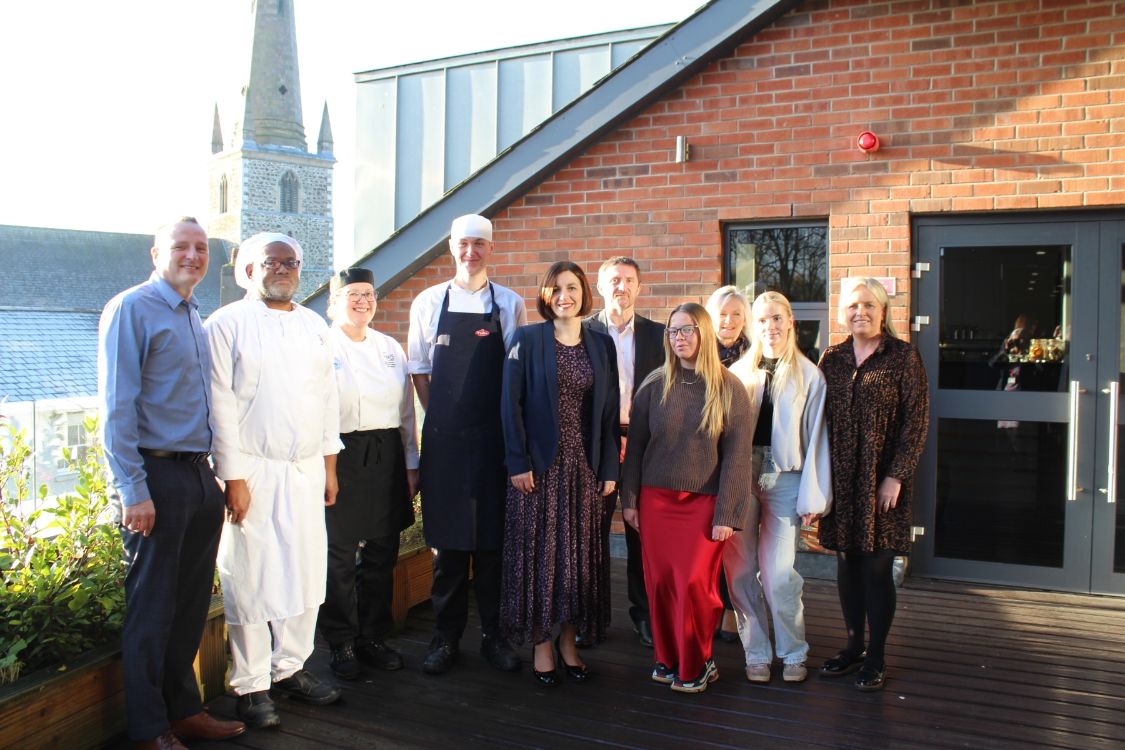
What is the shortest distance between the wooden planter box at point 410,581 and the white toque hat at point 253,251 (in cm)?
184

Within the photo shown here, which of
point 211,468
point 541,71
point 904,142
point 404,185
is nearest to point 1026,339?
point 904,142

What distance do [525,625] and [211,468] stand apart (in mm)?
1475

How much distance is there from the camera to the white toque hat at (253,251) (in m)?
3.49

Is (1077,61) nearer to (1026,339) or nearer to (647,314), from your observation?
(1026,339)

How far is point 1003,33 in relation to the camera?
5148 millimetres

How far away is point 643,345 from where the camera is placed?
173 inches

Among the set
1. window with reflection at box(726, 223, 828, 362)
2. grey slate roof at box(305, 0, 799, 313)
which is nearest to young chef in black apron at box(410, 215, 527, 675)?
grey slate roof at box(305, 0, 799, 313)

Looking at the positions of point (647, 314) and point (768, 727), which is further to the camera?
point (647, 314)

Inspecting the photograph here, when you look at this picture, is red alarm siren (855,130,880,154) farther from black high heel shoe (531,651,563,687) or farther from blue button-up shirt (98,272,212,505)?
blue button-up shirt (98,272,212,505)

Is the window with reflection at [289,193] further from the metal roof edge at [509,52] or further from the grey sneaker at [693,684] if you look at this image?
the grey sneaker at [693,684]

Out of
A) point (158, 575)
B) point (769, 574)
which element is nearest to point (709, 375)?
point (769, 574)

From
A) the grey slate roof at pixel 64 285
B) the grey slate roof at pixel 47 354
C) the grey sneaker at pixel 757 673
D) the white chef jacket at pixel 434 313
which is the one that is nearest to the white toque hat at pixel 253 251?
the white chef jacket at pixel 434 313

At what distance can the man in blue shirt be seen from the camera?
2906 millimetres

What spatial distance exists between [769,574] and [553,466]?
1089 millimetres
